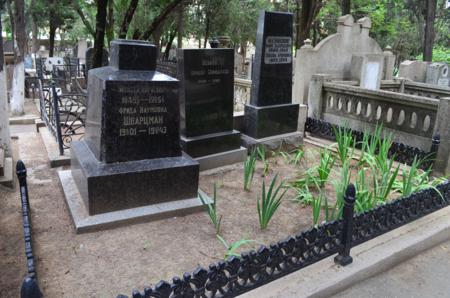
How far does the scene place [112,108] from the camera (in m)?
3.97

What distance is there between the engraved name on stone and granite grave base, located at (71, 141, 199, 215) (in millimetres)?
2713

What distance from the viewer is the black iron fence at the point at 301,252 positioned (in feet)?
7.86

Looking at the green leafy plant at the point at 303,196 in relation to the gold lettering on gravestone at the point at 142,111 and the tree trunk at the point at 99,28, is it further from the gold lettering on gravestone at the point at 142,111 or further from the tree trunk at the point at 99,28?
the tree trunk at the point at 99,28

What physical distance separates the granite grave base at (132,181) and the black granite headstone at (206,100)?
1.17 metres

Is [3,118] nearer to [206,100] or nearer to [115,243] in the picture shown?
[206,100]

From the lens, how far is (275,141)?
20.9 feet

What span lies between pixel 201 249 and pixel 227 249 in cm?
24

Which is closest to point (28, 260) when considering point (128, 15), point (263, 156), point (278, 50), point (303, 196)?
point (303, 196)

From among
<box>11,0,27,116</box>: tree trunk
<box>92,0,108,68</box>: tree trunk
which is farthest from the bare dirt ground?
<box>11,0,27,116</box>: tree trunk

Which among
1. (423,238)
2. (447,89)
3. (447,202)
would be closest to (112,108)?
(423,238)

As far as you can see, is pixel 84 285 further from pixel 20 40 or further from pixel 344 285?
pixel 20 40

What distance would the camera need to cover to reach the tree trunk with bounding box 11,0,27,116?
10.3 meters

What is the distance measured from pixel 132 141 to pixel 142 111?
13.3 inches

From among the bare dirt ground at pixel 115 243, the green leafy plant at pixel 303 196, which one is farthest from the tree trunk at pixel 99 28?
the green leafy plant at pixel 303 196
